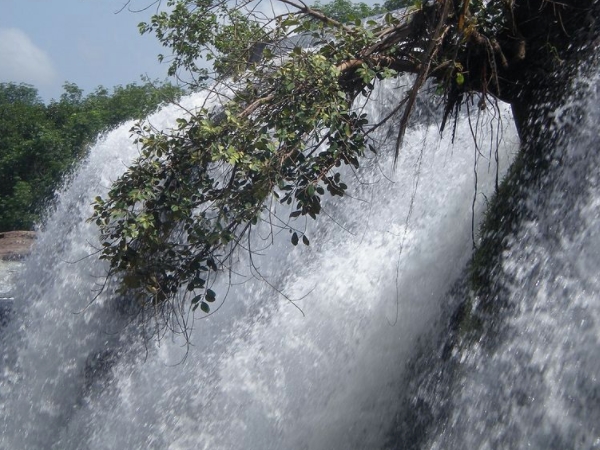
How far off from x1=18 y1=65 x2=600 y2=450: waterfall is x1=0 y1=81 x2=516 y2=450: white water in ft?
0.04

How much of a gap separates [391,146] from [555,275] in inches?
121

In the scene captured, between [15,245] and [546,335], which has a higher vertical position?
[546,335]

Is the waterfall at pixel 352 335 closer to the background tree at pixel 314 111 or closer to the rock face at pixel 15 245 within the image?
the background tree at pixel 314 111

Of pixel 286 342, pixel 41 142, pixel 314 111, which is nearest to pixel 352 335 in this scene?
pixel 286 342

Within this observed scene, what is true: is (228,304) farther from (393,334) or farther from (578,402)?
(578,402)

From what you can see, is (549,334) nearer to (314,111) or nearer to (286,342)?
(314,111)

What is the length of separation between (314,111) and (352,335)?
132 centimetres

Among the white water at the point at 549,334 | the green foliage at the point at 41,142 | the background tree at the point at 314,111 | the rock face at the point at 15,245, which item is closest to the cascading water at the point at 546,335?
the white water at the point at 549,334

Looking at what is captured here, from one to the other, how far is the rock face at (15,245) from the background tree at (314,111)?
7.58m

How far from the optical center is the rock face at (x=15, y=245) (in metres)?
13.0

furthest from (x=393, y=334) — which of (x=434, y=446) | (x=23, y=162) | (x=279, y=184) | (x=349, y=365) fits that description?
(x=23, y=162)

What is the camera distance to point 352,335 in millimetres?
5555

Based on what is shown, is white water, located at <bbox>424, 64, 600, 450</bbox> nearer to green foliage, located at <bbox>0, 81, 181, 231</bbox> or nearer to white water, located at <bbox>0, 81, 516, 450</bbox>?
white water, located at <bbox>0, 81, 516, 450</bbox>

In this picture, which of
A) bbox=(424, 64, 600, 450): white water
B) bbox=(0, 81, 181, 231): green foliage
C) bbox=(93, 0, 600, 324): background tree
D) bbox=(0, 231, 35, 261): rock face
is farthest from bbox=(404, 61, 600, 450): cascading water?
bbox=(0, 81, 181, 231): green foliage
